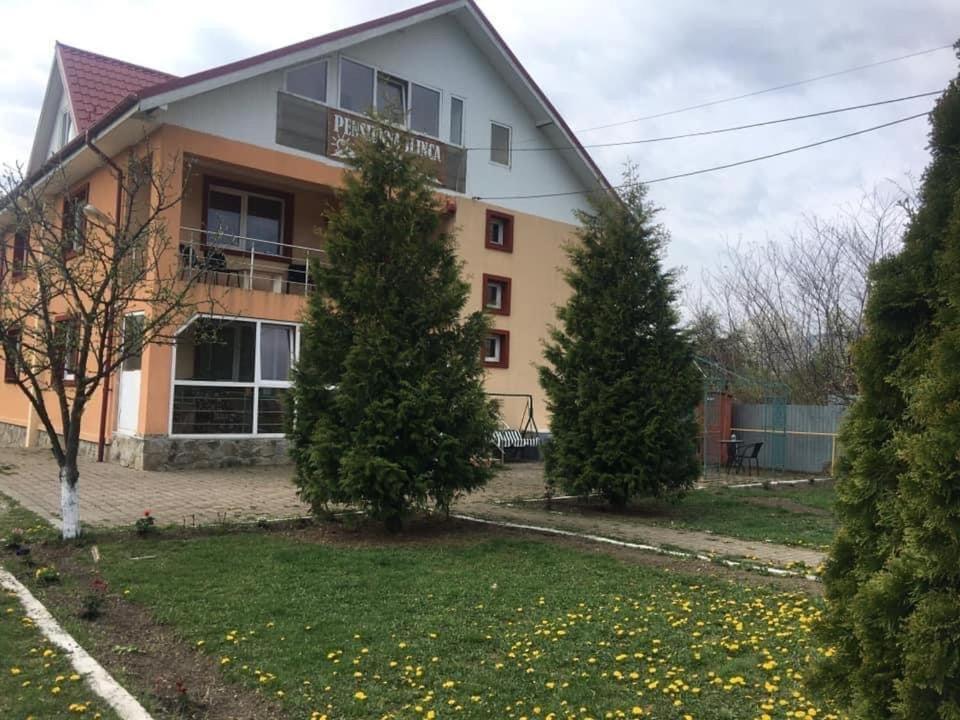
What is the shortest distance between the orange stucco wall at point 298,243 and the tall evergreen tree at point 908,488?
7822mm

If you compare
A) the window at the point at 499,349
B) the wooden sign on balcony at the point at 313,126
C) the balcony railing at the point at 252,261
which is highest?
the wooden sign on balcony at the point at 313,126

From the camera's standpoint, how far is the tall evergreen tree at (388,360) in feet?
28.4

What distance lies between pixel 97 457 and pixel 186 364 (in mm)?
2523

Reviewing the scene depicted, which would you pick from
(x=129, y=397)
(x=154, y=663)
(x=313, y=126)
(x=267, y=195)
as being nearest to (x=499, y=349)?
(x=267, y=195)

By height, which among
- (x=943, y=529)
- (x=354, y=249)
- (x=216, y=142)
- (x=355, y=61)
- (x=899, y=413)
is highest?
(x=355, y=61)

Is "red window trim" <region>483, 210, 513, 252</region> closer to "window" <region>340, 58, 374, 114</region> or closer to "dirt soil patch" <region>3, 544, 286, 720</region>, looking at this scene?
"window" <region>340, 58, 374, 114</region>

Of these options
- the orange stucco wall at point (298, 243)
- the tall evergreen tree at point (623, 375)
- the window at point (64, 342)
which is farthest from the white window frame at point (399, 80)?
the window at point (64, 342)

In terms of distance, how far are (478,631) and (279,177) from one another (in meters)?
13.5

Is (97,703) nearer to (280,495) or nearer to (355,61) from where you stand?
(280,495)

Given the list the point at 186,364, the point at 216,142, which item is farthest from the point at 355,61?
the point at 186,364

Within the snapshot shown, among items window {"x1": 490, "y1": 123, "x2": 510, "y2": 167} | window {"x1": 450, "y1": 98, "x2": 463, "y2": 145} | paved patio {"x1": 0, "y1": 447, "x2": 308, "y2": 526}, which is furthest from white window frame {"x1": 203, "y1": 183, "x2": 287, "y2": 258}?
window {"x1": 490, "y1": 123, "x2": 510, "y2": 167}

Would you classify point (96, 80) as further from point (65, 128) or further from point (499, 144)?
point (499, 144)

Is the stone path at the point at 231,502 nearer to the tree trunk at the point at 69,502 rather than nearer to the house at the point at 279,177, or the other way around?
the tree trunk at the point at 69,502

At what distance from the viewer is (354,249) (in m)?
9.10
